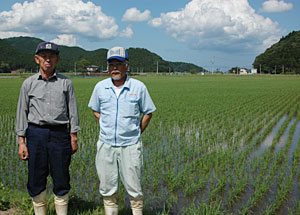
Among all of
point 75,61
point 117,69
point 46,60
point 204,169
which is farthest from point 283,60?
point 46,60

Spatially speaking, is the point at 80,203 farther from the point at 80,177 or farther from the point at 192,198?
the point at 192,198

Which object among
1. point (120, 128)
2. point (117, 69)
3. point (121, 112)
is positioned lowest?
point (120, 128)

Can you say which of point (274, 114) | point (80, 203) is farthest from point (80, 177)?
point (274, 114)

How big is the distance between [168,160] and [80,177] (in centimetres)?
162

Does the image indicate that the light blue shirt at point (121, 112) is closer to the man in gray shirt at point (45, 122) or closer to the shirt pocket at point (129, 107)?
the shirt pocket at point (129, 107)

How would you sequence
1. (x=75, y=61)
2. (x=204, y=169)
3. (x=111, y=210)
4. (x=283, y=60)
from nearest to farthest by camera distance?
(x=111, y=210) → (x=204, y=169) → (x=283, y=60) → (x=75, y=61)

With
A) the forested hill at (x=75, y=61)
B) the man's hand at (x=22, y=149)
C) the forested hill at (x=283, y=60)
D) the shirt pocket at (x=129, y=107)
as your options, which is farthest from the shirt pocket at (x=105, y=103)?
the forested hill at (x=283, y=60)

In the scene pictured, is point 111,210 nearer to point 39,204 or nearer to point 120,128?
point 39,204

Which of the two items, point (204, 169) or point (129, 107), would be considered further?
point (204, 169)

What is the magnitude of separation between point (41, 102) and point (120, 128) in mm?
698

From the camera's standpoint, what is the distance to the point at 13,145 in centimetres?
608

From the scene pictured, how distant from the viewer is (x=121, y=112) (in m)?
2.43

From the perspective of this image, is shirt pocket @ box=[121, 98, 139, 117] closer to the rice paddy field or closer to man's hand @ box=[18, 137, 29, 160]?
man's hand @ box=[18, 137, 29, 160]

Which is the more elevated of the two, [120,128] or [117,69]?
[117,69]
